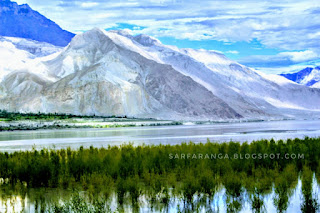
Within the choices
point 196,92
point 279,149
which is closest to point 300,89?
point 196,92

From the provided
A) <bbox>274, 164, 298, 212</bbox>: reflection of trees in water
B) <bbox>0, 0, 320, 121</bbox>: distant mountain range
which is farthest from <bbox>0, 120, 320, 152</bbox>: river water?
<bbox>0, 0, 320, 121</bbox>: distant mountain range

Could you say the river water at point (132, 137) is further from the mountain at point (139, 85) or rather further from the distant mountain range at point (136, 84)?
the mountain at point (139, 85)

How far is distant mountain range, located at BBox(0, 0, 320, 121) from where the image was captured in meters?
121

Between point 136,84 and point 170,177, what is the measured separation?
114599 millimetres

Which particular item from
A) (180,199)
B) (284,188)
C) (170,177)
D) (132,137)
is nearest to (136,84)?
(132,137)

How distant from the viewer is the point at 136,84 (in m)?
129

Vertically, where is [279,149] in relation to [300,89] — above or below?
below

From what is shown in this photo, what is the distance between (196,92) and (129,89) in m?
25.1

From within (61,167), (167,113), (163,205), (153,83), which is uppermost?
(153,83)

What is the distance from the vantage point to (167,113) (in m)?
124

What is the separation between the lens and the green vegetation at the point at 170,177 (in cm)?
1196

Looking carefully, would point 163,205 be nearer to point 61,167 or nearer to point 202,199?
point 202,199

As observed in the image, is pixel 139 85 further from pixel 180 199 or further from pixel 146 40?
pixel 180 199

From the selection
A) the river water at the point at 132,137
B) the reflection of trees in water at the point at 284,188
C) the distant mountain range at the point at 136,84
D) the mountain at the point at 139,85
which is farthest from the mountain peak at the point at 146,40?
the reflection of trees in water at the point at 284,188
